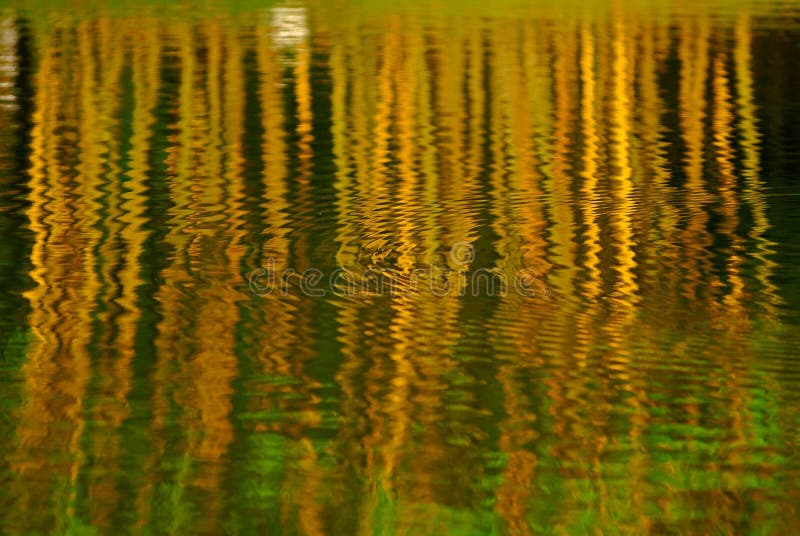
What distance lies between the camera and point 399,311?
17.2 ft

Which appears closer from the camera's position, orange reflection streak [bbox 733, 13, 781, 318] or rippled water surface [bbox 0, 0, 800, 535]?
rippled water surface [bbox 0, 0, 800, 535]

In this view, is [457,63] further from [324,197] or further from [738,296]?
[738,296]

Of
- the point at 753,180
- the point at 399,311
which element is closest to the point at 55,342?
the point at 399,311

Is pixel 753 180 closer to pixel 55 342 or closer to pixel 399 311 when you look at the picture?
pixel 399 311

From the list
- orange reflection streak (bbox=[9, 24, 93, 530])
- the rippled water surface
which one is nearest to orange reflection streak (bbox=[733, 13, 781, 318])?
the rippled water surface

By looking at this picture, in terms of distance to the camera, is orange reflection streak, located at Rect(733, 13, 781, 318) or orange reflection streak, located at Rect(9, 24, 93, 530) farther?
orange reflection streak, located at Rect(733, 13, 781, 318)

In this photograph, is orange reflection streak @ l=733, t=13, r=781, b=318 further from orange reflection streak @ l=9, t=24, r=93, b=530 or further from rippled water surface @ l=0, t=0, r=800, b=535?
orange reflection streak @ l=9, t=24, r=93, b=530

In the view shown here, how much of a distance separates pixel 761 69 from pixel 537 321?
333 inches

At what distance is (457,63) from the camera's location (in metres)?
13.3

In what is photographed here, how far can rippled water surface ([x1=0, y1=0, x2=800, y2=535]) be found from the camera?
12.1 ft

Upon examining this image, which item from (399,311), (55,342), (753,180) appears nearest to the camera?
(55,342)

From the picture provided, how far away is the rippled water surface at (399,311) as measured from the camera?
370 centimetres

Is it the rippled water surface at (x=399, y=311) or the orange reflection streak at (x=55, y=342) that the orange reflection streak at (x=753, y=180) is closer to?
the rippled water surface at (x=399, y=311)

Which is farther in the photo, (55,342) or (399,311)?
(399,311)
